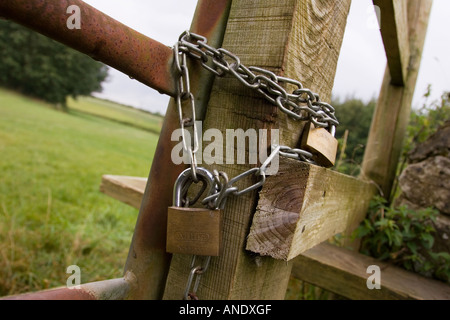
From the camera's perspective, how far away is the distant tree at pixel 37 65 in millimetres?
30359

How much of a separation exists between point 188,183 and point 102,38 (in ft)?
1.24

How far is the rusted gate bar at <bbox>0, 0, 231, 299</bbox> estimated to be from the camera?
66 cm

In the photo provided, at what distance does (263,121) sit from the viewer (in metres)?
0.85

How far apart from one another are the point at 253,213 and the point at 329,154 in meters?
0.29

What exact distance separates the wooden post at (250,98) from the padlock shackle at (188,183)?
0.21ft

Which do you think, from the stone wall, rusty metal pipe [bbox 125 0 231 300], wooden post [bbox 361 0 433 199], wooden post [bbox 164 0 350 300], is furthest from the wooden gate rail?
rusty metal pipe [bbox 125 0 231 300]

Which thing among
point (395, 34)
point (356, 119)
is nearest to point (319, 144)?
point (395, 34)

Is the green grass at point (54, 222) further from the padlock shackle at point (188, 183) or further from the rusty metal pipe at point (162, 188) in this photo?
the padlock shackle at point (188, 183)

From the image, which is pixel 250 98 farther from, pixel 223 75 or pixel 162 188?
pixel 162 188

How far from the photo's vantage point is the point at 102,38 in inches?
28.5
